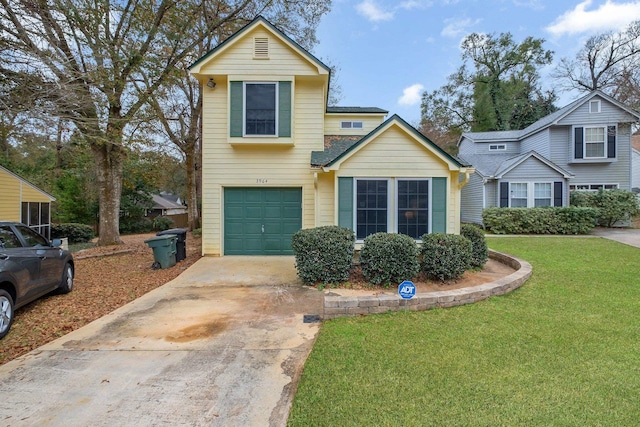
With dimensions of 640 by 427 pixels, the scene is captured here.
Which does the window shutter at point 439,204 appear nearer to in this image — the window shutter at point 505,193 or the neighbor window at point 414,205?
the neighbor window at point 414,205

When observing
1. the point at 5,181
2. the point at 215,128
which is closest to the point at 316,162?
the point at 215,128

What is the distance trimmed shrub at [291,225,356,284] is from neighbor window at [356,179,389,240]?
1.77m

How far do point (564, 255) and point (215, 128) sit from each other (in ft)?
37.6

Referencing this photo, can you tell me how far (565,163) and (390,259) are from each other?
1886 cm

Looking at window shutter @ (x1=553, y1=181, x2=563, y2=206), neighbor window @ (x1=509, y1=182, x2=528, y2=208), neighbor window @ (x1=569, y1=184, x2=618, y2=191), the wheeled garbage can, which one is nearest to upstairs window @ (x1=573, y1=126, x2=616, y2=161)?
neighbor window @ (x1=569, y1=184, x2=618, y2=191)

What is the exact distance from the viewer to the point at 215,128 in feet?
32.9

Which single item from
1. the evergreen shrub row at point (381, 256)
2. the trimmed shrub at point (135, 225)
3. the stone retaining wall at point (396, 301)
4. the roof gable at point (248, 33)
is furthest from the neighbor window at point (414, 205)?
the trimmed shrub at point (135, 225)

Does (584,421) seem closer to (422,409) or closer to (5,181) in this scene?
(422,409)

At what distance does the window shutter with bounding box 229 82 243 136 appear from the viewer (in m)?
9.68

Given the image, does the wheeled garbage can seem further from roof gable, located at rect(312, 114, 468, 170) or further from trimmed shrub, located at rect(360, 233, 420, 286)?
trimmed shrub, located at rect(360, 233, 420, 286)

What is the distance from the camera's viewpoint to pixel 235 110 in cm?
969

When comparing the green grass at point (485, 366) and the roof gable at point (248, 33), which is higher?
the roof gable at point (248, 33)

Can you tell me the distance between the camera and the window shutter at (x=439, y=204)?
8156 millimetres

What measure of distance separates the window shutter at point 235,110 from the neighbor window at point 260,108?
0.59ft
